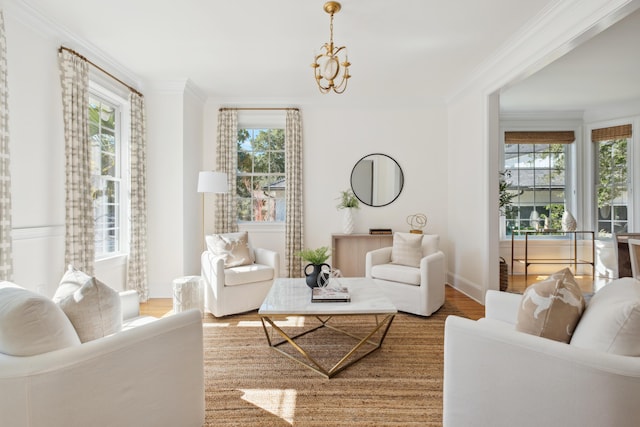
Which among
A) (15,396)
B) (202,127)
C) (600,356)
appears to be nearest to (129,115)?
(202,127)

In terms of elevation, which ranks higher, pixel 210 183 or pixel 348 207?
pixel 210 183

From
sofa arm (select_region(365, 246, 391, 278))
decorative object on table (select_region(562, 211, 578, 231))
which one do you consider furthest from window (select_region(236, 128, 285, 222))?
decorative object on table (select_region(562, 211, 578, 231))

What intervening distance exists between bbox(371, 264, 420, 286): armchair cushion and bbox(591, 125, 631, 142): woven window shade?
4608 millimetres

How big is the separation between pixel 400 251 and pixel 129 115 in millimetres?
3738

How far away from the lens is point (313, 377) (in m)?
2.31

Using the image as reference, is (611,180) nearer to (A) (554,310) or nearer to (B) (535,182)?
(B) (535,182)

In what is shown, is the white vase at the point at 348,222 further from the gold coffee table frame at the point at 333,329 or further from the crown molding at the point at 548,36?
the crown molding at the point at 548,36

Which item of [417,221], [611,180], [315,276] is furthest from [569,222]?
[315,276]

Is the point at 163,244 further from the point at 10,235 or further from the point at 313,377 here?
the point at 313,377

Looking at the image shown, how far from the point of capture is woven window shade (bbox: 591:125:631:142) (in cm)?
544

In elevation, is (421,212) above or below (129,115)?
below

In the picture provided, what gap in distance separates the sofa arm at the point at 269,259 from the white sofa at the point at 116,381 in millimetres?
2310

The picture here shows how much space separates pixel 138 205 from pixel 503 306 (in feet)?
13.3

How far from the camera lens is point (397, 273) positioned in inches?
148
